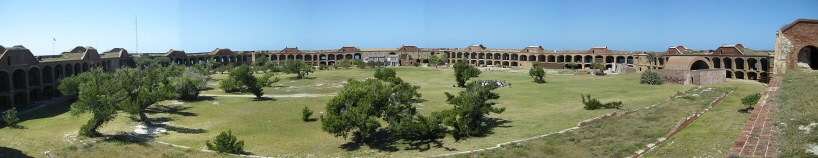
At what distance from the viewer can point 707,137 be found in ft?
74.7

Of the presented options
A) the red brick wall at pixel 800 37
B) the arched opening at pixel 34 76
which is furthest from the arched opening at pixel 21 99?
the red brick wall at pixel 800 37

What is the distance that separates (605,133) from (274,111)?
30093 mm

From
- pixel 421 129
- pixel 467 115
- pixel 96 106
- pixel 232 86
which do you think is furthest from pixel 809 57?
pixel 232 86

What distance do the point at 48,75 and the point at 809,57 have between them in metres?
79.3

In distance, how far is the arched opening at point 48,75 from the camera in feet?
197

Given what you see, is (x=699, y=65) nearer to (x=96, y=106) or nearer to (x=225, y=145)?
(x=225, y=145)

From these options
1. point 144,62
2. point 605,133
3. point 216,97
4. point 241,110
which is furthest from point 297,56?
point 605,133

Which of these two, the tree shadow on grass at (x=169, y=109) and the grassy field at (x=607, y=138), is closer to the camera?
the grassy field at (x=607, y=138)

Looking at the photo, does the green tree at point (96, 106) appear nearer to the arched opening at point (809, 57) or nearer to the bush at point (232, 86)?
the bush at point (232, 86)

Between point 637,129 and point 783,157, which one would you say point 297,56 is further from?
point 783,157

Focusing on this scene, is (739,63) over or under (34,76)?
over

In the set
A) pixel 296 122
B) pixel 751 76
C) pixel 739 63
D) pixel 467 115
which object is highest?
pixel 739 63

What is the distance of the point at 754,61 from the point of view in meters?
73.6

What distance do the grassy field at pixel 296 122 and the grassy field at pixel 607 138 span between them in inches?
→ 97.2
